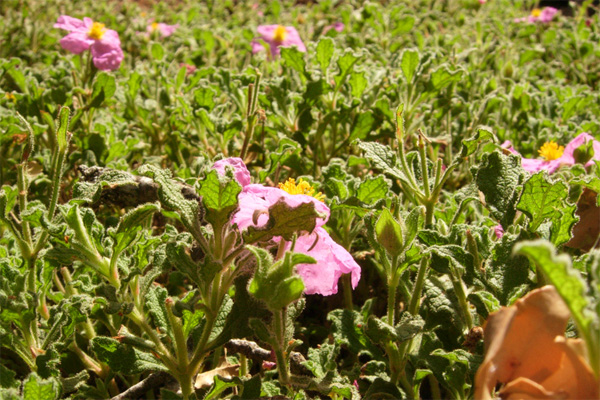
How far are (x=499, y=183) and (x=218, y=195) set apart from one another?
2.33ft

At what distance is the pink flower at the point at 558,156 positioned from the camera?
2074 millimetres

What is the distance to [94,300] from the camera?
4.85 ft

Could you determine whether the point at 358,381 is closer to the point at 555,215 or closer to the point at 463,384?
the point at 463,384

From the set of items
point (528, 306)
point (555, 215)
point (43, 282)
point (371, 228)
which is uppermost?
point (528, 306)

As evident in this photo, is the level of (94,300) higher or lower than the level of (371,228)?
lower

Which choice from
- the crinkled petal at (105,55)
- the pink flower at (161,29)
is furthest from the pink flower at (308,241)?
the pink flower at (161,29)

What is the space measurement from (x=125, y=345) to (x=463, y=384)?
0.83m

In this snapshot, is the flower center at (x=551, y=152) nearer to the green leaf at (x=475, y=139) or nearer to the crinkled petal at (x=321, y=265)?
the green leaf at (x=475, y=139)

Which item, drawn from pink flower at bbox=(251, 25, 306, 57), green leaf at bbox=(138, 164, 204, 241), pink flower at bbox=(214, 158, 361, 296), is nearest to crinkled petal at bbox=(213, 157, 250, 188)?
pink flower at bbox=(214, 158, 361, 296)

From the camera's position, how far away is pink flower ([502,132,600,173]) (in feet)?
6.81

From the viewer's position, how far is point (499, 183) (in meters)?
1.41

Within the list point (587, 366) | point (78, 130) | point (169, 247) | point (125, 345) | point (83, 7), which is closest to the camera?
point (587, 366)

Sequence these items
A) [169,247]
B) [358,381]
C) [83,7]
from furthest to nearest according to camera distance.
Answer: [83,7], [358,381], [169,247]

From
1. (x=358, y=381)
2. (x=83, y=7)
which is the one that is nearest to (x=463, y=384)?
(x=358, y=381)
